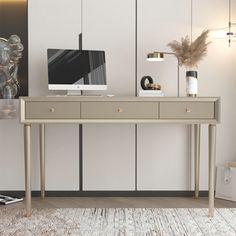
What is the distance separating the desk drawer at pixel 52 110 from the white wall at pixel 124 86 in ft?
2.22

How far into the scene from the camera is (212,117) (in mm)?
3045

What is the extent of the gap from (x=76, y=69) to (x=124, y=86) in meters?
0.46

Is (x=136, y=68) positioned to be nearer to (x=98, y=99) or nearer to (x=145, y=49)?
(x=145, y=49)

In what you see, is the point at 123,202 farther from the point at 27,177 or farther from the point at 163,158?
the point at 27,177

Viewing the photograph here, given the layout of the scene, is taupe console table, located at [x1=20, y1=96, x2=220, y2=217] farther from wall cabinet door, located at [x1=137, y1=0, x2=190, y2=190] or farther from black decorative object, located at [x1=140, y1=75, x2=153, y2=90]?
wall cabinet door, located at [x1=137, y1=0, x2=190, y2=190]

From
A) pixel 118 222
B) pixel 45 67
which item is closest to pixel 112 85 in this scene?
pixel 45 67

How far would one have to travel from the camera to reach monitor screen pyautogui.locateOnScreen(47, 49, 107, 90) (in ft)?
11.3

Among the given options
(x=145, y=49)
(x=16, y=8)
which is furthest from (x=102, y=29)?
(x=16, y=8)

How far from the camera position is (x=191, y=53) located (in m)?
3.35

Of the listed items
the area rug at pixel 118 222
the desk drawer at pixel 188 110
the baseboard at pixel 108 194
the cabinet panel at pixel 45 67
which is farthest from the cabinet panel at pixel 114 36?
the area rug at pixel 118 222

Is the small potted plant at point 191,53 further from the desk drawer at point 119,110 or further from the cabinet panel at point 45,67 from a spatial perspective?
the cabinet panel at point 45,67

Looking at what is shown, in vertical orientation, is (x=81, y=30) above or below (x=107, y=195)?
above

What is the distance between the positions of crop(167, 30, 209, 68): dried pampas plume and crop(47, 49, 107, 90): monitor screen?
0.61 meters

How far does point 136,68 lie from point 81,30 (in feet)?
1.87
